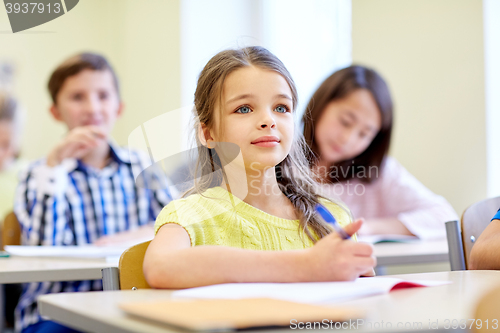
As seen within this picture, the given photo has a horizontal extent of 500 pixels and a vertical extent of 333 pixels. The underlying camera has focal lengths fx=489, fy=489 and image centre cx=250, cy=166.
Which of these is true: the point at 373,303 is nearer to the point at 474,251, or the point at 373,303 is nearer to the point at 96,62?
the point at 474,251

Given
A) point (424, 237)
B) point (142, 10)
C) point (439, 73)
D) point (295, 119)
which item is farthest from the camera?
point (142, 10)

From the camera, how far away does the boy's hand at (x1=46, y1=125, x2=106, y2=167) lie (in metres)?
1.66

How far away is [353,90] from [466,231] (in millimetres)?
999

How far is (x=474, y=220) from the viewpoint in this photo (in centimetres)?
90

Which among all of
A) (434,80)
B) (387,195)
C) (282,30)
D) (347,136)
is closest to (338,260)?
(347,136)

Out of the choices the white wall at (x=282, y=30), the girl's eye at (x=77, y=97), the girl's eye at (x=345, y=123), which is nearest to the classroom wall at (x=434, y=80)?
the white wall at (x=282, y=30)

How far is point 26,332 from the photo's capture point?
103 centimetres

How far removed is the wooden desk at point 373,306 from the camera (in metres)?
0.37

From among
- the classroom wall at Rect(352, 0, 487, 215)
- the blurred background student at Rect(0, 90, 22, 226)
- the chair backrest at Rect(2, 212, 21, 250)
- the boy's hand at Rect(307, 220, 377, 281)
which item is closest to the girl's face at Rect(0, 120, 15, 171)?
the blurred background student at Rect(0, 90, 22, 226)

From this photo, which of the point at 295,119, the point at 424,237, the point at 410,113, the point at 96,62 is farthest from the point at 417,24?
the point at 295,119

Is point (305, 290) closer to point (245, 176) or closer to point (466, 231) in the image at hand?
point (245, 176)

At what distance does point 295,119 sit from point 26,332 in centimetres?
72

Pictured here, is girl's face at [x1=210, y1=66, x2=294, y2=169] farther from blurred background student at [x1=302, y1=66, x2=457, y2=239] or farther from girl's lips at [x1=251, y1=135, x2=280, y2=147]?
blurred background student at [x1=302, y1=66, x2=457, y2=239]

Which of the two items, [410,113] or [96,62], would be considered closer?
[96,62]
